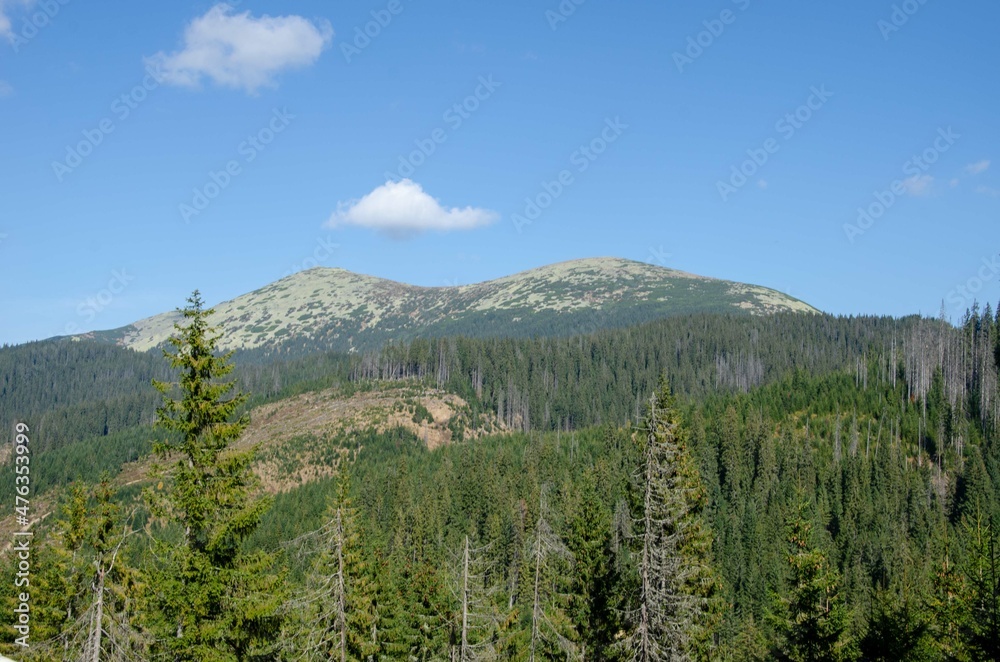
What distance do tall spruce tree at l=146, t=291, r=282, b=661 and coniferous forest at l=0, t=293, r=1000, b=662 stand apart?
68 mm

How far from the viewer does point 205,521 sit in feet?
51.1

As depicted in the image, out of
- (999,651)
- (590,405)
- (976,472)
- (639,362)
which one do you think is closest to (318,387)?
(590,405)

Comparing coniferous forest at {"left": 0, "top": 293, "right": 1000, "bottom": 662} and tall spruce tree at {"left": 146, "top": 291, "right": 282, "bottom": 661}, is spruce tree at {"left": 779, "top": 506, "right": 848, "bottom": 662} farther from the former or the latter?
tall spruce tree at {"left": 146, "top": 291, "right": 282, "bottom": 661}

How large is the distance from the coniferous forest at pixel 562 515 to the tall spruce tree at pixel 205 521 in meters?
0.07

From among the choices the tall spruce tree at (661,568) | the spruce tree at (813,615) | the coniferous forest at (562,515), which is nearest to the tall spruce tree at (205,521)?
the coniferous forest at (562,515)

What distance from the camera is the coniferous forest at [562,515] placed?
16.3 meters

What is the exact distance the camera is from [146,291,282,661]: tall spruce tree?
15484 mm

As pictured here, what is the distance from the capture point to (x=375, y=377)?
170 meters

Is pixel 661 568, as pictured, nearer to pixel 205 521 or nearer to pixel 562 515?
pixel 205 521

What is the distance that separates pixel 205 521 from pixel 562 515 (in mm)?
58365

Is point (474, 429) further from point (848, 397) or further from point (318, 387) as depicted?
point (848, 397)

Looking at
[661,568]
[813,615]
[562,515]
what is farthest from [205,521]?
[562,515]

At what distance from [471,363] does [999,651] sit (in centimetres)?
14873

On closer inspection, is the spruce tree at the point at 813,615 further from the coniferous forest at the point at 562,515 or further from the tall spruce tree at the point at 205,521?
the tall spruce tree at the point at 205,521
